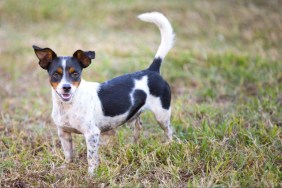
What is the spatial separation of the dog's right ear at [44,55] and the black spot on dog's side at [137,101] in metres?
1.05

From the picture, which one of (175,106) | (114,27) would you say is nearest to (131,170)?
(175,106)

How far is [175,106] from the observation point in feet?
20.6

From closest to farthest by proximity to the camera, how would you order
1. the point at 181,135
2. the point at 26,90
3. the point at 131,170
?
the point at 131,170 → the point at 181,135 → the point at 26,90

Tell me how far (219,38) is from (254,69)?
271cm

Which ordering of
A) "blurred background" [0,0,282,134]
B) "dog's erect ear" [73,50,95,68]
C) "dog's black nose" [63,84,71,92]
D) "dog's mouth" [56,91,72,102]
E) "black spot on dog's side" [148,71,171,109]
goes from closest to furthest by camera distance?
"dog's black nose" [63,84,71,92] < "dog's mouth" [56,91,72,102] < "dog's erect ear" [73,50,95,68] < "black spot on dog's side" [148,71,171,109] < "blurred background" [0,0,282,134]

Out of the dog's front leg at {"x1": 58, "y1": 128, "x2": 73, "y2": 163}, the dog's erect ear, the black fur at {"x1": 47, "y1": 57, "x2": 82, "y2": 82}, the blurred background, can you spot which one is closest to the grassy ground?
the blurred background

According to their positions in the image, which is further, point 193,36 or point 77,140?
point 193,36

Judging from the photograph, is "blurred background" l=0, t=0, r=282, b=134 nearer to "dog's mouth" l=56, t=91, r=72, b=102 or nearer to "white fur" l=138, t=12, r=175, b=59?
"white fur" l=138, t=12, r=175, b=59

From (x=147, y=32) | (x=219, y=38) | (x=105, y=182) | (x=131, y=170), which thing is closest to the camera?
(x=105, y=182)

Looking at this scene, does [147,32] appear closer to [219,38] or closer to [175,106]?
[219,38]

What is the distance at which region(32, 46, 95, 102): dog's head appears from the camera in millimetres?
4082

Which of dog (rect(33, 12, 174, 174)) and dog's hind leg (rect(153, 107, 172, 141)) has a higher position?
dog (rect(33, 12, 174, 174))

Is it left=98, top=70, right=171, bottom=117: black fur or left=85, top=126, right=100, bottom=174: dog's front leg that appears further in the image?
left=98, top=70, right=171, bottom=117: black fur

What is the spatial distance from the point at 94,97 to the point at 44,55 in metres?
0.70
